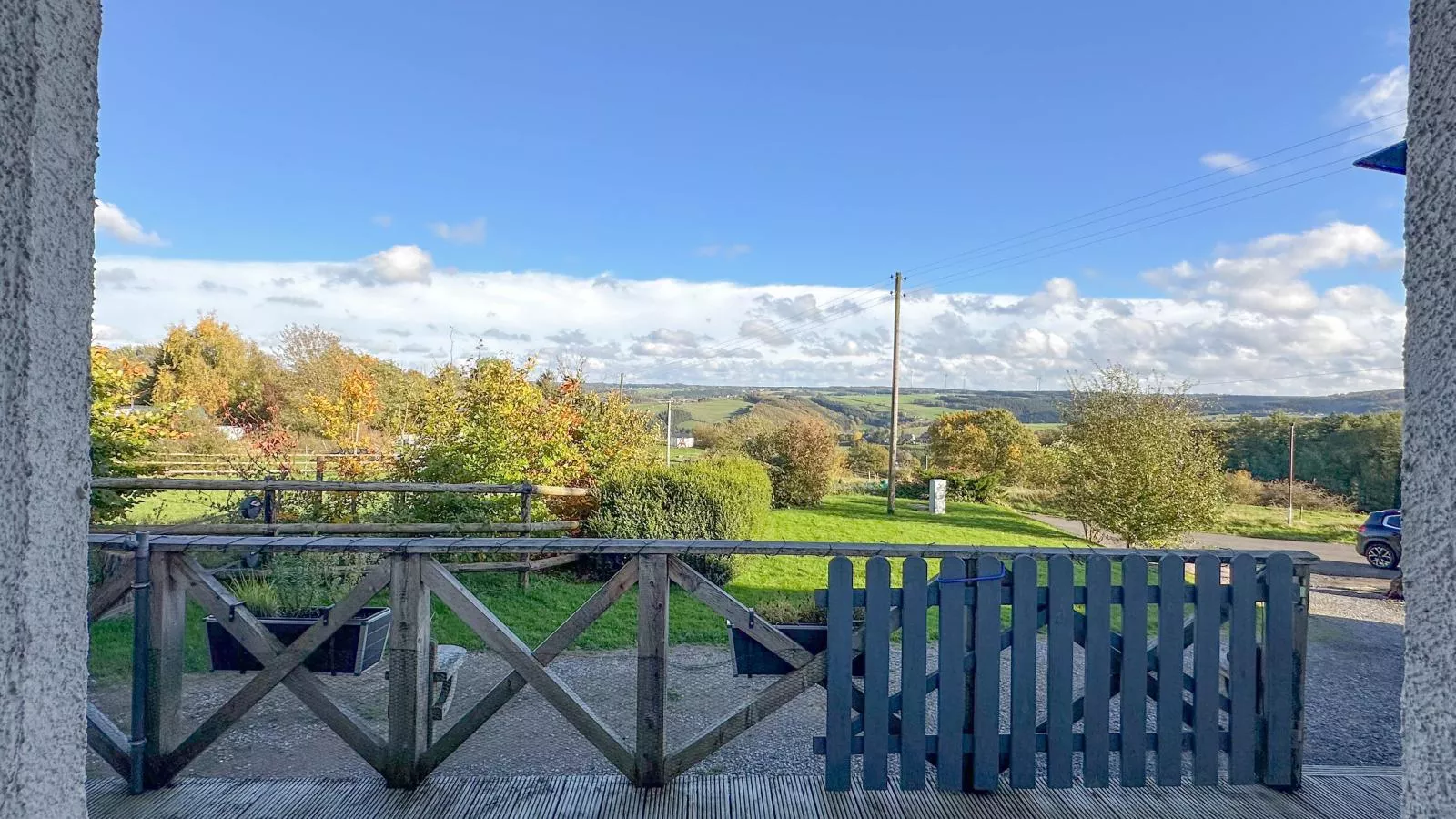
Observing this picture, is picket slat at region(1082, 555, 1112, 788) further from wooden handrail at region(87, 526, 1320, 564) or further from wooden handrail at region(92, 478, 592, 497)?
wooden handrail at region(92, 478, 592, 497)

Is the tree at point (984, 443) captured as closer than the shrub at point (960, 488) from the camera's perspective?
No

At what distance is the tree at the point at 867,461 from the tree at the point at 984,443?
6.67 feet

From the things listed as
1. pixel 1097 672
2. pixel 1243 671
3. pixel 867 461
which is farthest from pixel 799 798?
pixel 867 461

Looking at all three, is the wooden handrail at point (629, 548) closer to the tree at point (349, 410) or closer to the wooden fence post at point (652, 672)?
the wooden fence post at point (652, 672)

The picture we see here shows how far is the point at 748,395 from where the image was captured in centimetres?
3381

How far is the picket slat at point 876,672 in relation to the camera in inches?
109

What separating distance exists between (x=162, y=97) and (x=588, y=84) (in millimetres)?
6597

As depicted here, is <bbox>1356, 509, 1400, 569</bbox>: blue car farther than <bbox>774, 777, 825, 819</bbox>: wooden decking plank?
Yes

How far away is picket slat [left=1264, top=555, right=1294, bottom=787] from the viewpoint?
2830 millimetres

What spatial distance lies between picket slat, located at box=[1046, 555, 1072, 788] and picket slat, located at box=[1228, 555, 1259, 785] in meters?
0.68

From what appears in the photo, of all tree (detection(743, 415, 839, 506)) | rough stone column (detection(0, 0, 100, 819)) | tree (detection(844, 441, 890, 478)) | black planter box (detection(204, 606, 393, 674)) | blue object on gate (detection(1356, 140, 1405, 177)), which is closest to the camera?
rough stone column (detection(0, 0, 100, 819))

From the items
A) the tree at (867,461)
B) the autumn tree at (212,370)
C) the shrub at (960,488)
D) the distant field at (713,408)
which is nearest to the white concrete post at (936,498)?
the shrub at (960,488)

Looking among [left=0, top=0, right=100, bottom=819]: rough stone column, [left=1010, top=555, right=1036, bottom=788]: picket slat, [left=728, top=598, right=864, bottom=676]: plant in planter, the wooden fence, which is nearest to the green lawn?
[left=728, top=598, right=864, bottom=676]: plant in planter

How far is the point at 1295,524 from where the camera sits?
19.5 meters
